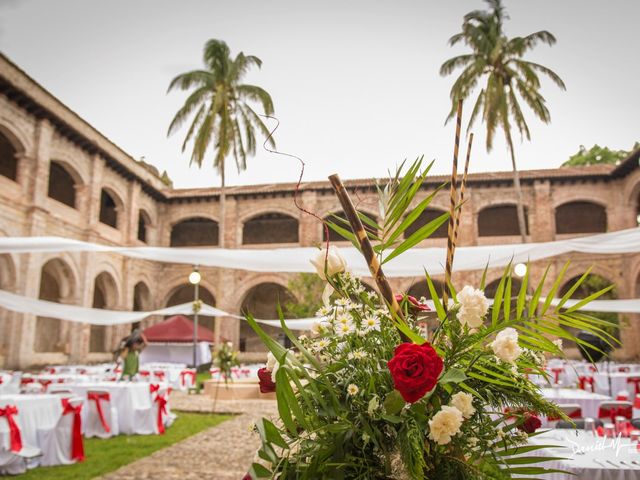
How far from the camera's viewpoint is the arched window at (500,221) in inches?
897

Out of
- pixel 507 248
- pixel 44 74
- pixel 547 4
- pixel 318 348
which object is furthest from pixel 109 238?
pixel 318 348

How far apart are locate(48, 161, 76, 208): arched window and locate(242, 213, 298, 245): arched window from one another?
26.1 ft

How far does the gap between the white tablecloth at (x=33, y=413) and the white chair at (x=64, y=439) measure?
8 centimetres

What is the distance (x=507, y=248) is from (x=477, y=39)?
48.6 ft

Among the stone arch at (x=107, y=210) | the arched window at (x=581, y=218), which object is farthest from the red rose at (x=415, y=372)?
the arched window at (x=581, y=218)

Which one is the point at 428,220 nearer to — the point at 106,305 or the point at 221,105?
the point at 221,105

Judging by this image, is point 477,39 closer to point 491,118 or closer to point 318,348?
point 491,118

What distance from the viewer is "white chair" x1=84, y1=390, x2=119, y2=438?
788 cm

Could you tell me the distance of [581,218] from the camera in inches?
886

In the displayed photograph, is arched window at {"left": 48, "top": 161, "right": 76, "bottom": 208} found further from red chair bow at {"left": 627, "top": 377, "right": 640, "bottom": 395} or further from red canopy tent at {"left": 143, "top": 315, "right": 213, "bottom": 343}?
red chair bow at {"left": 627, "top": 377, "right": 640, "bottom": 395}

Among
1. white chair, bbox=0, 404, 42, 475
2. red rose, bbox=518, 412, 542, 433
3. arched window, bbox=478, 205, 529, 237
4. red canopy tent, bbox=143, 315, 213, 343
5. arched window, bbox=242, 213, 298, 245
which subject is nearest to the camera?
red rose, bbox=518, 412, 542, 433

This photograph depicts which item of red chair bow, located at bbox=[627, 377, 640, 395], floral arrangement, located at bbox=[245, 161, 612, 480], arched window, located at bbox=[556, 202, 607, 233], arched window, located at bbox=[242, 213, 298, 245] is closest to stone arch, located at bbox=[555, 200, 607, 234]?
arched window, located at bbox=[556, 202, 607, 233]

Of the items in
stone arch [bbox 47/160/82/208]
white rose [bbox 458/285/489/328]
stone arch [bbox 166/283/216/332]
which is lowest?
white rose [bbox 458/285/489/328]

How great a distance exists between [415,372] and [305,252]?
5.20m
